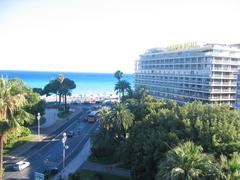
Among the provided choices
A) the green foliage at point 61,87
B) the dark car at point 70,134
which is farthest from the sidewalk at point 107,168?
the green foliage at point 61,87

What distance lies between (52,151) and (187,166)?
43229mm

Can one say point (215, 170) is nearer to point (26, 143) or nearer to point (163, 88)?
point (26, 143)

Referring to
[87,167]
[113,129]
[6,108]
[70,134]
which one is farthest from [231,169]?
[70,134]

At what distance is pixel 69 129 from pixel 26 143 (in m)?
19.7

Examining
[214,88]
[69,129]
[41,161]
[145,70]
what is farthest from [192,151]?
[145,70]

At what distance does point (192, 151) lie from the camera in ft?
98.3

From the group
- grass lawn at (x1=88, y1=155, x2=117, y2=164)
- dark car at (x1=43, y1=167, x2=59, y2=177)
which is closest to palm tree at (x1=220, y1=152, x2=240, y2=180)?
dark car at (x1=43, y1=167, x2=59, y2=177)

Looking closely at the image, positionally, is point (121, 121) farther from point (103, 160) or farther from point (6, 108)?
point (6, 108)

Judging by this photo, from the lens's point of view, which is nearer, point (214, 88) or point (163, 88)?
point (214, 88)

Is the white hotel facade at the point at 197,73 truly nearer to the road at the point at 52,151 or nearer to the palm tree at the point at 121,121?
the road at the point at 52,151

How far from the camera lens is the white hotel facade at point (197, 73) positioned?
10006 centimetres

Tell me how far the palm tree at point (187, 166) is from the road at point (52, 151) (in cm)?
2936

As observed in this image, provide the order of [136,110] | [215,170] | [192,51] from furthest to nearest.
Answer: [192,51] → [136,110] → [215,170]

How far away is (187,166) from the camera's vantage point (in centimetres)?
2895
